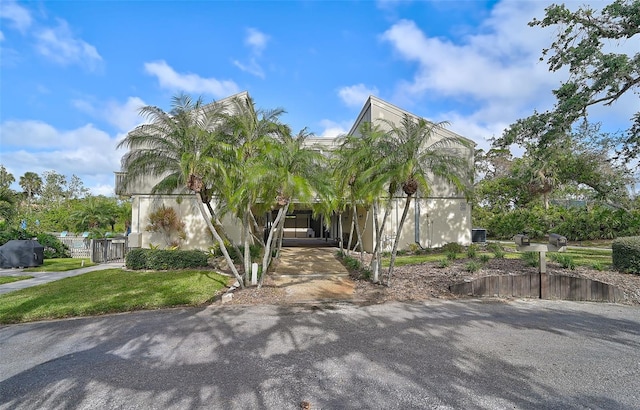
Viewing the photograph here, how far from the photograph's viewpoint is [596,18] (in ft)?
37.5

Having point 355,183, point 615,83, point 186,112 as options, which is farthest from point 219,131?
point 615,83

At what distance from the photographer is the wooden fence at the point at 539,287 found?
759cm

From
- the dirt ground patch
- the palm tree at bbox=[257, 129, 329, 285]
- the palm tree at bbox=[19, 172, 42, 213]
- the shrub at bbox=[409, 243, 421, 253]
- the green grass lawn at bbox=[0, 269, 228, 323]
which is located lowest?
the green grass lawn at bbox=[0, 269, 228, 323]

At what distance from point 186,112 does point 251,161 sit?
1950 mm

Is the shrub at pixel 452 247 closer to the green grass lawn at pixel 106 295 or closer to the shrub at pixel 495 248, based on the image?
the shrub at pixel 495 248

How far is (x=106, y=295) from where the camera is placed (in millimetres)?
8023

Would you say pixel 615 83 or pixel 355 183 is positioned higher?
pixel 615 83

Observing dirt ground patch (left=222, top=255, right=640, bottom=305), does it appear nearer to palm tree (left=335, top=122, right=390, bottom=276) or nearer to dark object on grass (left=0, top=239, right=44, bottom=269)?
palm tree (left=335, top=122, right=390, bottom=276)

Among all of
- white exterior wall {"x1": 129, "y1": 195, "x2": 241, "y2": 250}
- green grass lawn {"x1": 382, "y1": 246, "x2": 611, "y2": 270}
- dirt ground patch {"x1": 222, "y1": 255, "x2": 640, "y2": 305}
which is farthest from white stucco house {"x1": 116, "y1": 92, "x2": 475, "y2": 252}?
dirt ground patch {"x1": 222, "y1": 255, "x2": 640, "y2": 305}

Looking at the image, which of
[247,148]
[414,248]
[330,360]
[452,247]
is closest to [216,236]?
[247,148]

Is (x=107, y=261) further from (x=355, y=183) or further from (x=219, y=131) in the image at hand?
(x=355, y=183)

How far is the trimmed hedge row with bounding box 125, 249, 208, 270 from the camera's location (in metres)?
11.9

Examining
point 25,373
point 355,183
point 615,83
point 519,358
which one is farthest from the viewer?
point 615,83

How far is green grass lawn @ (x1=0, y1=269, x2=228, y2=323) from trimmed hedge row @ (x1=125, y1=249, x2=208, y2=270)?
1189mm
